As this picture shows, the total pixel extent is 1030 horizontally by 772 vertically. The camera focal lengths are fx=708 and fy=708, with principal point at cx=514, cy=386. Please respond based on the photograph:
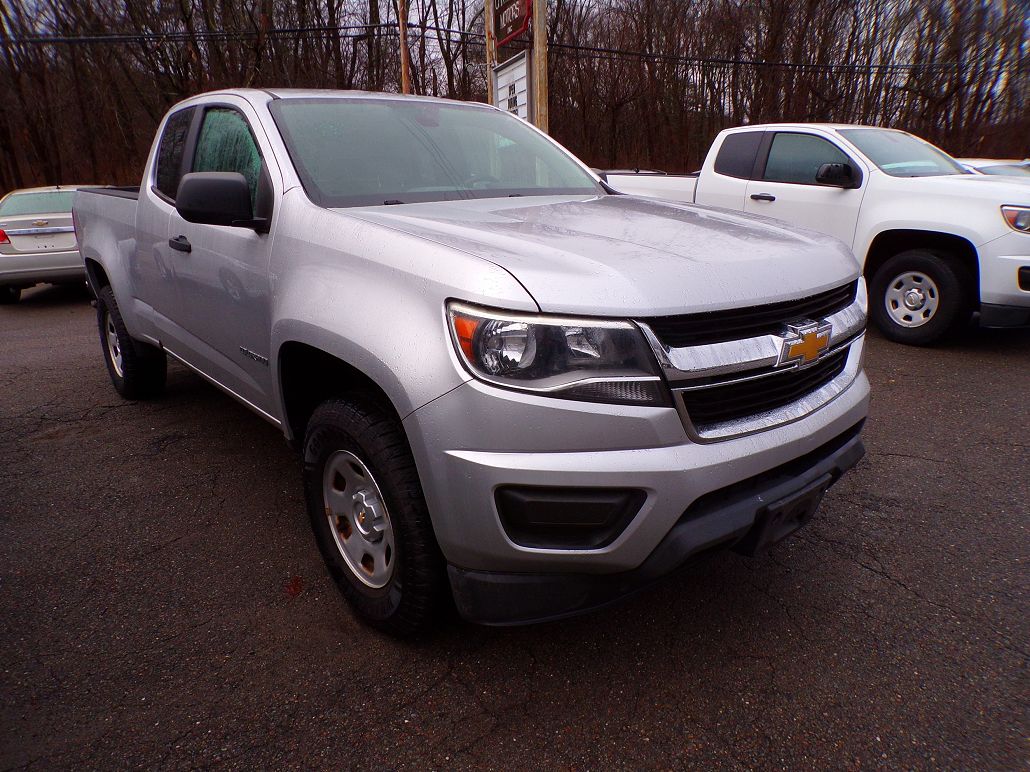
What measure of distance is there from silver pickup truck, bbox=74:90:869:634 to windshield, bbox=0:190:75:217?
7513 mm

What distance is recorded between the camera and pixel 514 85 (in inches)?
397

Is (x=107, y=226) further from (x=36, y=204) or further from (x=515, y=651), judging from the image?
(x=36, y=204)

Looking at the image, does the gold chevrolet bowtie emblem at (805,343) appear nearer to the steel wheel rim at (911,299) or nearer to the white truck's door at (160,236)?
the white truck's door at (160,236)

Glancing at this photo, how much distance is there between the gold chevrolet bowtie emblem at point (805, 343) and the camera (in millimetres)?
1933

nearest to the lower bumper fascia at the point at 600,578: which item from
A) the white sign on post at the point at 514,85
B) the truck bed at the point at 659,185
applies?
the truck bed at the point at 659,185

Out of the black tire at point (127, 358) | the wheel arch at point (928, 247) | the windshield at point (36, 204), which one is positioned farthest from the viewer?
the windshield at point (36, 204)

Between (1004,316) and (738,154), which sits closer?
(1004,316)

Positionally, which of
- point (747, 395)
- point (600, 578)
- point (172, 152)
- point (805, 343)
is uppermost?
point (172, 152)

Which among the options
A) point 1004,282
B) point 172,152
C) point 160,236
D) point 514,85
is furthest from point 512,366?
point 514,85

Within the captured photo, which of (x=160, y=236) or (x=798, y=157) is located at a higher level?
(x=798, y=157)

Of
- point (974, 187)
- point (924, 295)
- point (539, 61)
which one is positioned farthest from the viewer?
point (539, 61)

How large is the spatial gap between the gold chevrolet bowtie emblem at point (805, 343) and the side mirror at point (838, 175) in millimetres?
4398

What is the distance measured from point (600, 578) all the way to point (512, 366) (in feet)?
1.94

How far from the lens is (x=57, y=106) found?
20188mm
